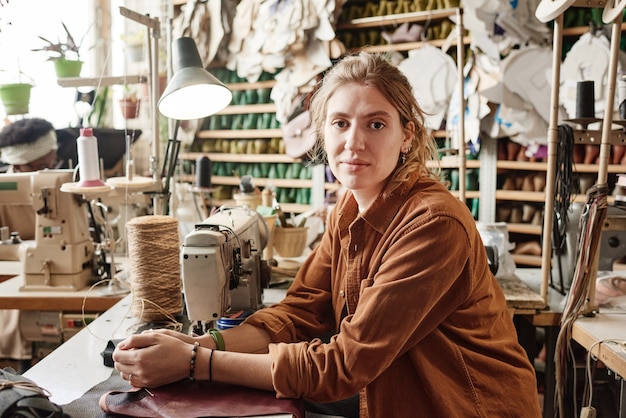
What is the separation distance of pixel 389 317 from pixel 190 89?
1.12 meters

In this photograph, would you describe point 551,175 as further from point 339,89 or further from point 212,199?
point 212,199

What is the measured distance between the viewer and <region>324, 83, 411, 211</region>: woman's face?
139 centimetres

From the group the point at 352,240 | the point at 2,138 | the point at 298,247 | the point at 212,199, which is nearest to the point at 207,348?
the point at 352,240

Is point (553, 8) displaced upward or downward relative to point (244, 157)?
upward

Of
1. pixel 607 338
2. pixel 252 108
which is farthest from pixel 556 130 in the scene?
pixel 252 108

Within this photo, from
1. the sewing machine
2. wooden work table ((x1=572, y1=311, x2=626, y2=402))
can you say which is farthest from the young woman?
wooden work table ((x1=572, y1=311, x2=626, y2=402))

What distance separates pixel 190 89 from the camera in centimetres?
195

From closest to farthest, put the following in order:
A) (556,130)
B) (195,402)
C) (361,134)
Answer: (195,402), (361,134), (556,130)

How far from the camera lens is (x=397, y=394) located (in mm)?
1352

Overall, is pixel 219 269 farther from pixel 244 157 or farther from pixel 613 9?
pixel 244 157

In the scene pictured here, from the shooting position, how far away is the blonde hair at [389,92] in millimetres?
1417

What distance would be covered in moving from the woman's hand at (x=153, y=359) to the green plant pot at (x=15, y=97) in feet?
7.45

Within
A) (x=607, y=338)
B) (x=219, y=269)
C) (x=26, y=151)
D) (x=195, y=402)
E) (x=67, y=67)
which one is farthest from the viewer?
(x=26, y=151)

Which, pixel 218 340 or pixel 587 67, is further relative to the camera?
pixel 587 67
